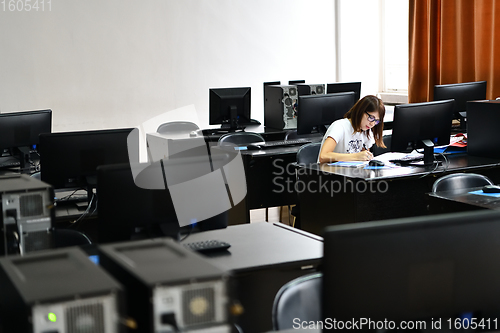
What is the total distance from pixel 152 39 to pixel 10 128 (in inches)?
136

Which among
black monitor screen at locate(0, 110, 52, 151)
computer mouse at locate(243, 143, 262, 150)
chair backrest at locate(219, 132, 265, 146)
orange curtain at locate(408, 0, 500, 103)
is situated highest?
orange curtain at locate(408, 0, 500, 103)

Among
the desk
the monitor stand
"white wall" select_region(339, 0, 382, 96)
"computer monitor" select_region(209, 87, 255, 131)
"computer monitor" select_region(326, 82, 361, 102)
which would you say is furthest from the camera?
"white wall" select_region(339, 0, 382, 96)

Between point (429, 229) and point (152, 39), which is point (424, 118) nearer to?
point (429, 229)

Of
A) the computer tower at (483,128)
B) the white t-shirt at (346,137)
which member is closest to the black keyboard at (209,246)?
the white t-shirt at (346,137)

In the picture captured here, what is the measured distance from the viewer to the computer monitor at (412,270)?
1.24 meters

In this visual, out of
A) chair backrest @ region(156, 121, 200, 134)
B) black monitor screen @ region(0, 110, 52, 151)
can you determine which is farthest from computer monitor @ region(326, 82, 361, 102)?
black monitor screen @ region(0, 110, 52, 151)

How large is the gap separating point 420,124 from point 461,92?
1.80 m

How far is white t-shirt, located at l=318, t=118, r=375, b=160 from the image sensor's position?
420 centimetres

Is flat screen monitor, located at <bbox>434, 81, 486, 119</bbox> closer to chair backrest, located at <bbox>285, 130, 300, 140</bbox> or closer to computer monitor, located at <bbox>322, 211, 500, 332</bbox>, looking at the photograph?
chair backrest, located at <bbox>285, 130, 300, 140</bbox>

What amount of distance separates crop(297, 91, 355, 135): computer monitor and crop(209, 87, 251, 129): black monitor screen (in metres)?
1.14

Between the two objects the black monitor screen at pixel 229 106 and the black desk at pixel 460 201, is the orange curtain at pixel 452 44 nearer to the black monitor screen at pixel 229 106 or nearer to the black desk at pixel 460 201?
the black monitor screen at pixel 229 106

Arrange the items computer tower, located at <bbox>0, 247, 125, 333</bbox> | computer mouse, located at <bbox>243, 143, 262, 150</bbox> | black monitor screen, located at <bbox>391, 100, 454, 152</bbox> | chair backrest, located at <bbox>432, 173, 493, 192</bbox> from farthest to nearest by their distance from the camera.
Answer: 1. computer mouse, located at <bbox>243, 143, 262, 150</bbox>
2. black monitor screen, located at <bbox>391, 100, 454, 152</bbox>
3. chair backrest, located at <bbox>432, 173, 493, 192</bbox>
4. computer tower, located at <bbox>0, 247, 125, 333</bbox>

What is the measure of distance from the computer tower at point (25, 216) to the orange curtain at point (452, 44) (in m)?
5.47

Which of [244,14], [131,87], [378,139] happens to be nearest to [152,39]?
[131,87]
